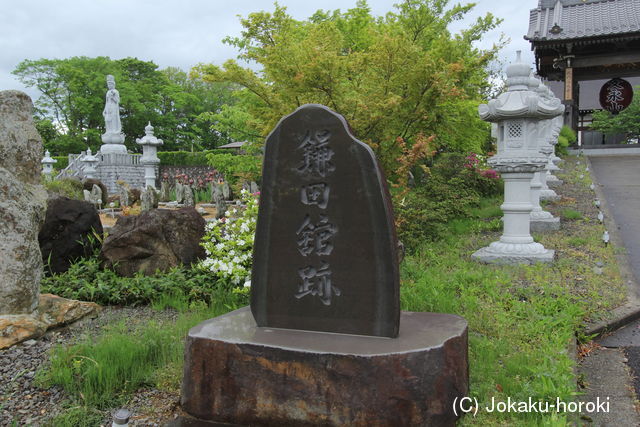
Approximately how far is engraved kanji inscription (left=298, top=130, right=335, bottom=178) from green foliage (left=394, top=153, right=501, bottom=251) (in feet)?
13.0

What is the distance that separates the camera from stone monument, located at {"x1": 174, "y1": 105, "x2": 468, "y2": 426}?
2.85m

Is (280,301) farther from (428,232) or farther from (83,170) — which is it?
(83,170)

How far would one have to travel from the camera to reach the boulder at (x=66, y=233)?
6.41 meters

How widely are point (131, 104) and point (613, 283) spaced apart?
31.0m

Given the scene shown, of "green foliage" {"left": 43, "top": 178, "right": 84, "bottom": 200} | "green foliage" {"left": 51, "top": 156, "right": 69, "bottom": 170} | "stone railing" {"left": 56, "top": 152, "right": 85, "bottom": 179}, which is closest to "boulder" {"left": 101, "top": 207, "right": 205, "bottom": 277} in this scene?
"green foliage" {"left": 43, "top": 178, "right": 84, "bottom": 200}

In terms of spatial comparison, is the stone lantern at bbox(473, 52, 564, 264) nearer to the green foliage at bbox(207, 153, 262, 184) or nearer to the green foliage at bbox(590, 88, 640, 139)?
the green foliage at bbox(207, 153, 262, 184)

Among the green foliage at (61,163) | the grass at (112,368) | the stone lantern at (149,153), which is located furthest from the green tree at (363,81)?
the green foliage at (61,163)

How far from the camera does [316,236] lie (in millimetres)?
3367

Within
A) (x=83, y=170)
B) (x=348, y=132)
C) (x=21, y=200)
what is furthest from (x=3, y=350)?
(x=83, y=170)

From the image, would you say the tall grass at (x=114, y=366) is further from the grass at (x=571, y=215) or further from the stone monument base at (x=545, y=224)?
the grass at (x=571, y=215)

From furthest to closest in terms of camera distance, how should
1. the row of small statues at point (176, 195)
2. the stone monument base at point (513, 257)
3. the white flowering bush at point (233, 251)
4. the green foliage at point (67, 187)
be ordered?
the green foliage at point (67, 187) → the row of small statues at point (176, 195) → the stone monument base at point (513, 257) → the white flowering bush at point (233, 251)

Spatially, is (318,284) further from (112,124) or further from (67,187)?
(112,124)

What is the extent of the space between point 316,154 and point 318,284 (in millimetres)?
865

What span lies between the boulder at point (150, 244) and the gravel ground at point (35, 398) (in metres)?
2.07
